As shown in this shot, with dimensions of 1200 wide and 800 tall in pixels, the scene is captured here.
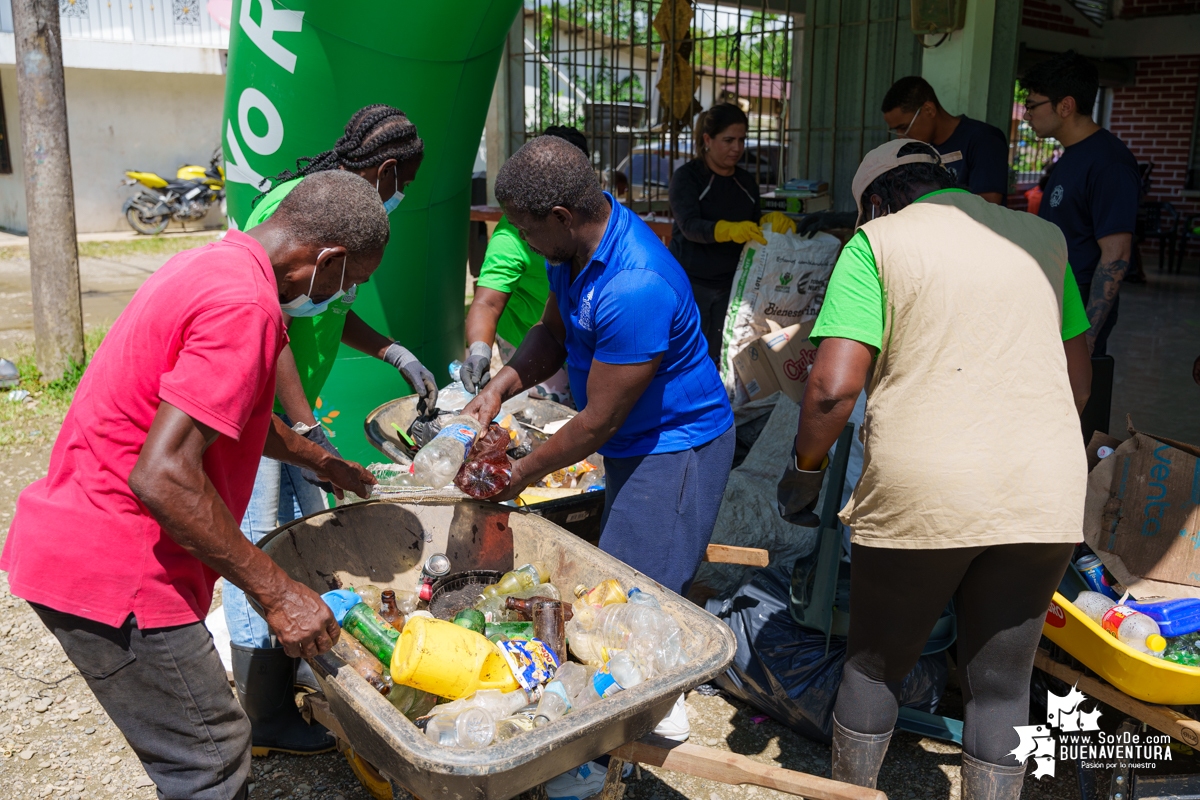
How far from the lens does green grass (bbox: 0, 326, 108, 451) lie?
5699mm

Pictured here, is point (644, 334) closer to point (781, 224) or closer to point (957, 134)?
point (957, 134)

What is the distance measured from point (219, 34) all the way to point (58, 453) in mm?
16105

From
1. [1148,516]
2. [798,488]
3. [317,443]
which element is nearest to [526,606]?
[798,488]

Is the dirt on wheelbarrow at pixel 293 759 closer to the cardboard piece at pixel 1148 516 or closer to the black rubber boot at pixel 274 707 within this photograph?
the black rubber boot at pixel 274 707

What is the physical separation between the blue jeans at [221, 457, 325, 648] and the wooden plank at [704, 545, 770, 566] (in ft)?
4.12

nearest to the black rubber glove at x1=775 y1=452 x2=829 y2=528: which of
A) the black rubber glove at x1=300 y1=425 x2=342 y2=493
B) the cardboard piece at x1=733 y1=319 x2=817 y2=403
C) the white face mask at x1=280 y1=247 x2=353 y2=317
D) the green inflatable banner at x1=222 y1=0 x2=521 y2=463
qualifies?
the white face mask at x1=280 y1=247 x2=353 y2=317

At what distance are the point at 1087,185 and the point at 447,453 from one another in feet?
9.25

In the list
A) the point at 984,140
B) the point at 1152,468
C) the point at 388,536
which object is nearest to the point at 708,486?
the point at 388,536

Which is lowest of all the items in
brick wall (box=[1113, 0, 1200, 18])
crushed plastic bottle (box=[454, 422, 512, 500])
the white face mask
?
crushed plastic bottle (box=[454, 422, 512, 500])

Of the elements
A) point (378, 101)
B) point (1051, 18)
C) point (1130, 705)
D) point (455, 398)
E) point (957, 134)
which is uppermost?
point (1051, 18)

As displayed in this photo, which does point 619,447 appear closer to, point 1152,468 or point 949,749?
point 949,749

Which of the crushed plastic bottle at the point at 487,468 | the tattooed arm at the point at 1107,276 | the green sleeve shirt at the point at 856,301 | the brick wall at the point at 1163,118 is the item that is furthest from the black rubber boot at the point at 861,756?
the brick wall at the point at 1163,118

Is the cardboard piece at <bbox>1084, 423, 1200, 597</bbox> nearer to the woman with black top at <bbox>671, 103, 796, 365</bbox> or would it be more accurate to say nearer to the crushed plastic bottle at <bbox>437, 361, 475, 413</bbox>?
the crushed plastic bottle at <bbox>437, 361, 475, 413</bbox>

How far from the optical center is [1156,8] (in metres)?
10.9
